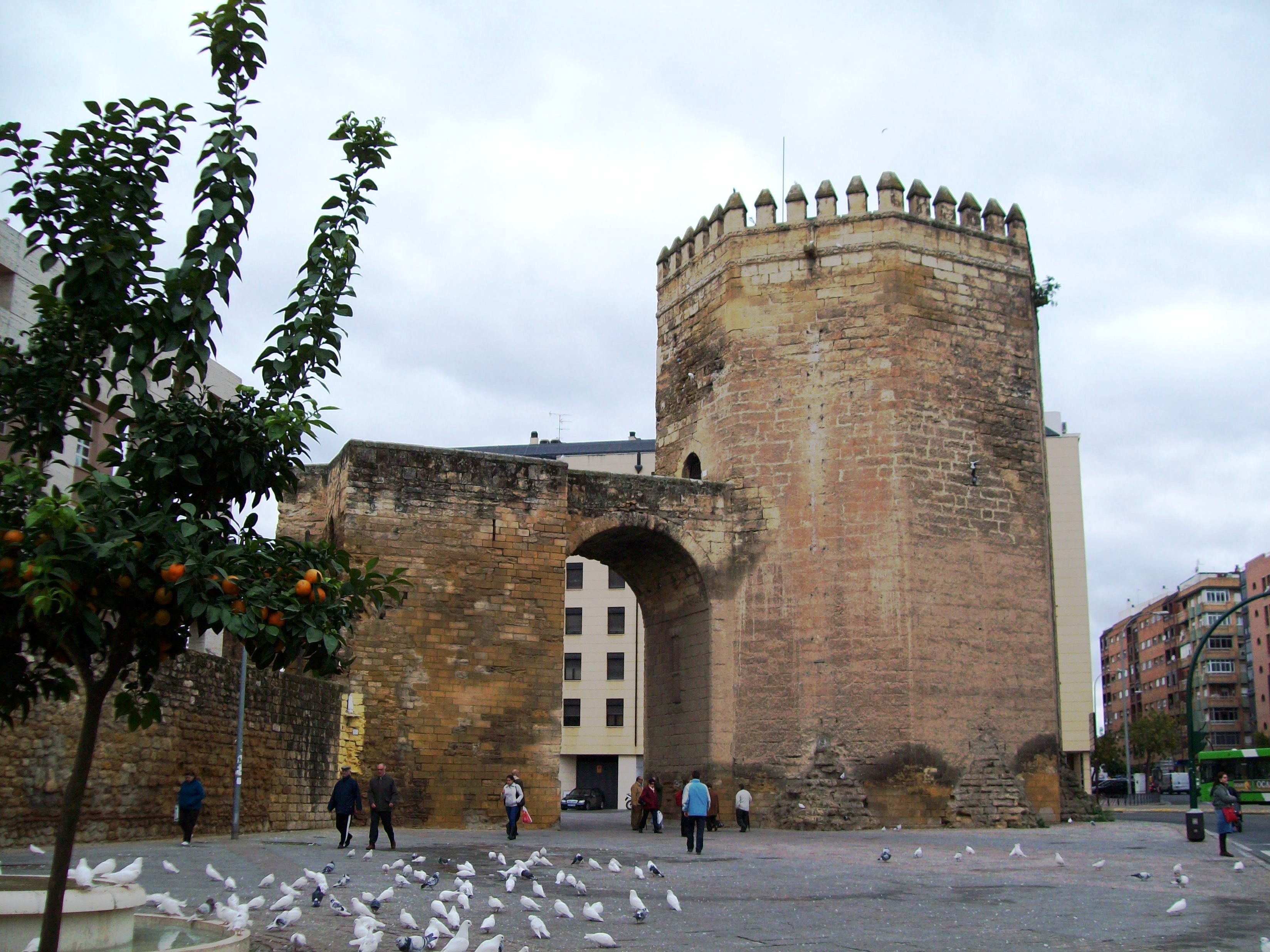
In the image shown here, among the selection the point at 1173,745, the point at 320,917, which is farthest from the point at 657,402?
the point at 1173,745

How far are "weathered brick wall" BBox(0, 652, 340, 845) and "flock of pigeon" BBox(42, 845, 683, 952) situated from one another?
1.78 meters

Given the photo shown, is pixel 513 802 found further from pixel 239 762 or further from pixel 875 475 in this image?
pixel 875 475

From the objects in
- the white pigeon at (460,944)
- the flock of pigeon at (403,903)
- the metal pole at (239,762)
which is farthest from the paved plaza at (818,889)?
the white pigeon at (460,944)

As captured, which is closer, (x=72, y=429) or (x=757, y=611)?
(x=72, y=429)

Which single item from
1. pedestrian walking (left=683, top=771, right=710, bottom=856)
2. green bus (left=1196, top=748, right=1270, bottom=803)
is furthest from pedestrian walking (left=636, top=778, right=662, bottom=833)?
green bus (left=1196, top=748, right=1270, bottom=803)

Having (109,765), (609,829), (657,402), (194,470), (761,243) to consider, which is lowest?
(609,829)

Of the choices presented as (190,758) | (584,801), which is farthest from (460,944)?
(584,801)

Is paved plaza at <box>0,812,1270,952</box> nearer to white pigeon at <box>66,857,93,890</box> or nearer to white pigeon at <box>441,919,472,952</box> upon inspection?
white pigeon at <box>441,919,472,952</box>

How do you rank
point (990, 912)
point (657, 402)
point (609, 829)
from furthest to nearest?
1. point (657, 402)
2. point (609, 829)
3. point (990, 912)

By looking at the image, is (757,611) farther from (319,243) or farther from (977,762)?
(319,243)

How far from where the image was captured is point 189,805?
13.0 meters

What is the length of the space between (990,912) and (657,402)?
15.4 metres

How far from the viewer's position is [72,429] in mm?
4590

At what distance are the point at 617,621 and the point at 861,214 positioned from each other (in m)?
24.6
